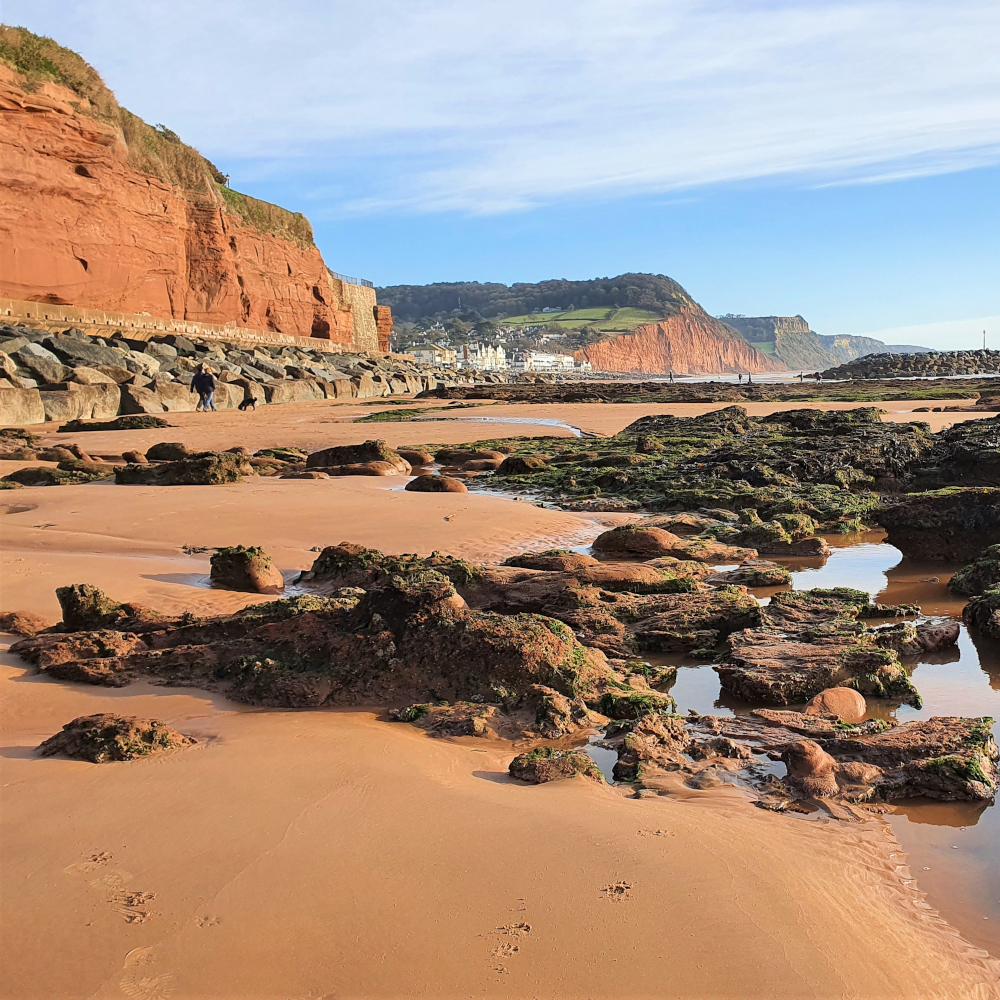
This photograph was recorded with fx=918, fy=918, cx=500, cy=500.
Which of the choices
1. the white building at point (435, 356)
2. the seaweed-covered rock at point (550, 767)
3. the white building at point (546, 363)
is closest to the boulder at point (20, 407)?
the seaweed-covered rock at point (550, 767)

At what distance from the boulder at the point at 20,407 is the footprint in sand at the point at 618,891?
1747cm

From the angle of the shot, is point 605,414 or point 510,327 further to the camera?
point 510,327

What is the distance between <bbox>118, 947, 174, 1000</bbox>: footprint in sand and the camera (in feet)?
6.70

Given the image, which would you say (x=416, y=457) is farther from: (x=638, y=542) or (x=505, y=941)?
(x=505, y=941)

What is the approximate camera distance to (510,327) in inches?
7151

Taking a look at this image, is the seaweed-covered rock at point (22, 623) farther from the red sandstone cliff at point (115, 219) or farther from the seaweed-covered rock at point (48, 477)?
the red sandstone cliff at point (115, 219)

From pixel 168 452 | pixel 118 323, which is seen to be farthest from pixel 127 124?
pixel 168 452

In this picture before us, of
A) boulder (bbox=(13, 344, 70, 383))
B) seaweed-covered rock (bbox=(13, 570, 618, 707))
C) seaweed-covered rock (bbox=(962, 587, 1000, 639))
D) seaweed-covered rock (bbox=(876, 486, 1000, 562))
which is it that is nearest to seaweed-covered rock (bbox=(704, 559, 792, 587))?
seaweed-covered rock (bbox=(962, 587, 1000, 639))

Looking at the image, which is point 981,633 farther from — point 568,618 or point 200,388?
point 200,388

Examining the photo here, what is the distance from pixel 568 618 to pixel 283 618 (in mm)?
1647

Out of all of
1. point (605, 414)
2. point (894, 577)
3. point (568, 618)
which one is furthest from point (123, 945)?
point (605, 414)

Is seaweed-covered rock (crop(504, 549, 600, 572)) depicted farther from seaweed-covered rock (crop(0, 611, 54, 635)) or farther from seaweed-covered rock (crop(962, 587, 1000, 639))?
seaweed-covered rock (crop(0, 611, 54, 635))

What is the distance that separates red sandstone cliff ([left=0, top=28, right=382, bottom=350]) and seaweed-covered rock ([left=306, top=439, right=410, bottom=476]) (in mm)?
19332

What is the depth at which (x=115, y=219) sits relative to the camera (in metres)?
32.2
